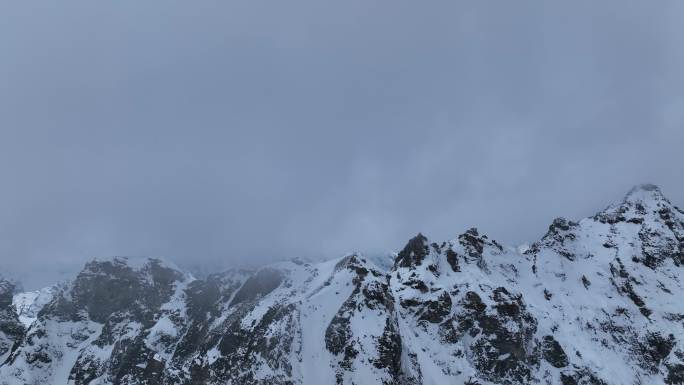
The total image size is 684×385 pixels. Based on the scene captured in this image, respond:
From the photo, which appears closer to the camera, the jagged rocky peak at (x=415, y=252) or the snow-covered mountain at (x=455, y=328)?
the snow-covered mountain at (x=455, y=328)

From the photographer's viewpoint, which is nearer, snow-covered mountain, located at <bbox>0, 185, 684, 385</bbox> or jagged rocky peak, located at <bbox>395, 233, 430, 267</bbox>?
snow-covered mountain, located at <bbox>0, 185, 684, 385</bbox>

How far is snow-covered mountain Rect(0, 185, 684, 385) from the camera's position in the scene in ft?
477

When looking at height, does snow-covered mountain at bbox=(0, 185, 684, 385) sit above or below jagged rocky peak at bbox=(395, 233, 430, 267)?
below

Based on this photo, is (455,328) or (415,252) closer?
(455,328)

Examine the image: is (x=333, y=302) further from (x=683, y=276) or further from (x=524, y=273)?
(x=683, y=276)

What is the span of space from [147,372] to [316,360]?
199ft

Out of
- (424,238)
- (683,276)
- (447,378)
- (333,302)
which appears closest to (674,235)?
(683,276)

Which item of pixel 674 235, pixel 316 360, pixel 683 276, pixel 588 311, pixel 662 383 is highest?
pixel 674 235

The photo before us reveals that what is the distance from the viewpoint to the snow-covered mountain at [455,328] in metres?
145

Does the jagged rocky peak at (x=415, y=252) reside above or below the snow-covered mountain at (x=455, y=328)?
above

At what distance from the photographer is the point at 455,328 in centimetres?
15938

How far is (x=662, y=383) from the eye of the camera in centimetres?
14550

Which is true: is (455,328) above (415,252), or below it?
below

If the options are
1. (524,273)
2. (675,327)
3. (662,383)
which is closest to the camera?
(662,383)
